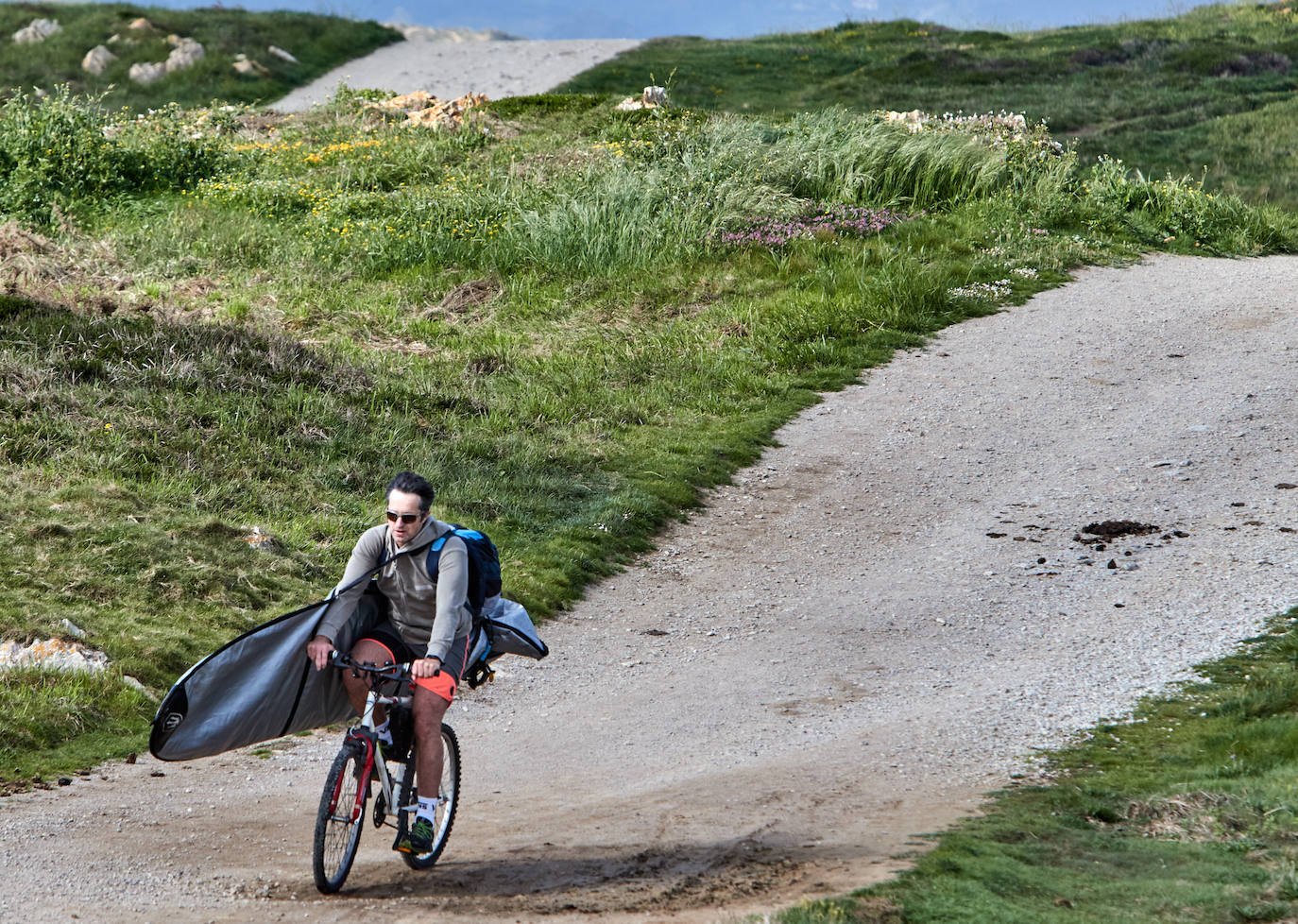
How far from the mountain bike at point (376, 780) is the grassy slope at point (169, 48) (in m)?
27.8

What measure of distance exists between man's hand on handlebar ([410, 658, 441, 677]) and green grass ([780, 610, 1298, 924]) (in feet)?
5.42

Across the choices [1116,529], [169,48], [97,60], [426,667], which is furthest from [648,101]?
[426,667]

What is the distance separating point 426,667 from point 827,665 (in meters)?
4.19

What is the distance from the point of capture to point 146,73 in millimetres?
32562

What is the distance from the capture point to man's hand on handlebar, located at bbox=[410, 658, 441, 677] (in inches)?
190

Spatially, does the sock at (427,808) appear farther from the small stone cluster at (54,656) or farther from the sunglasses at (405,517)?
the small stone cluster at (54,656)

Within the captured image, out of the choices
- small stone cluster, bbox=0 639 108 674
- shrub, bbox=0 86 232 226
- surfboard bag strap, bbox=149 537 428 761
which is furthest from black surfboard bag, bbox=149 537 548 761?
shrub, bbox=0 86 232 226

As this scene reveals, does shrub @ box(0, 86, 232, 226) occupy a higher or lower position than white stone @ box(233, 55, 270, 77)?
lower

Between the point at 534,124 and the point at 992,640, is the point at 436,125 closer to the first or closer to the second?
the point at 534,124

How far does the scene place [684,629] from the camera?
362 inches

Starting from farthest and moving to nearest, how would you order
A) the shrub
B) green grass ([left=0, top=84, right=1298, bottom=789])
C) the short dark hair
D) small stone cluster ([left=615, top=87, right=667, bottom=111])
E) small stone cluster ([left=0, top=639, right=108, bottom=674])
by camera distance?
small stone cluster ([left=615, top=87, right=667, bottom=111]), the shrub, green grass ([left=0, top=84, right=1298, bottom=789]), small stone cluster ([left=0, top=639, right=108, bottom=674]), the short dark hair

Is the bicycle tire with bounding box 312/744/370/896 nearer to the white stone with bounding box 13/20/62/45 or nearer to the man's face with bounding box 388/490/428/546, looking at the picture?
the man's face with bounding box 388/490/428/546

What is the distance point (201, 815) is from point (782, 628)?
447cm

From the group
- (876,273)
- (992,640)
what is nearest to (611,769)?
(992,640)
